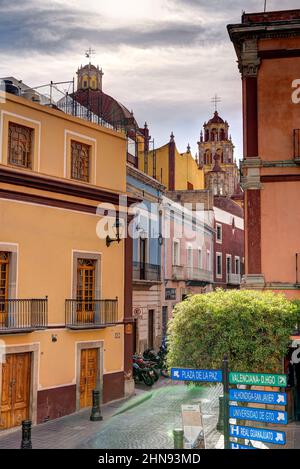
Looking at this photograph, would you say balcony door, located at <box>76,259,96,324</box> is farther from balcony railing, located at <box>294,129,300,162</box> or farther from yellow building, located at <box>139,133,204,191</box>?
yellow building, located at <box>139,133,204,191</box>

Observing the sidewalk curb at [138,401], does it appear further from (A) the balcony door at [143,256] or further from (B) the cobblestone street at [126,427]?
(A) the balcony door at [143,256]

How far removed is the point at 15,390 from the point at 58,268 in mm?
3319

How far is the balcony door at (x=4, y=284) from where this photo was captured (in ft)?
47.5

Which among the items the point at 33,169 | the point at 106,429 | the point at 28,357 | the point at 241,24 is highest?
the point at 241,24

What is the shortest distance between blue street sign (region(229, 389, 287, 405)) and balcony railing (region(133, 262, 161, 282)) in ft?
56.4

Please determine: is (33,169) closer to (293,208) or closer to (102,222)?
(102,222)

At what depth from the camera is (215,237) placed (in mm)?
40562

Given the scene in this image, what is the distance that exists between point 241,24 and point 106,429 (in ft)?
36.9

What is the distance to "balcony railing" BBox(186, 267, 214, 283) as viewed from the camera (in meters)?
33.5

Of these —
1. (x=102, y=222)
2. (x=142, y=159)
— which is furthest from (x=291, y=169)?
(x=142, y=159)

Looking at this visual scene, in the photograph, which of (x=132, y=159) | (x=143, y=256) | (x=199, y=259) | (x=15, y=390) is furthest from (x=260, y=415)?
(x=199, y=259)

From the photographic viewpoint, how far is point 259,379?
7.93 meters

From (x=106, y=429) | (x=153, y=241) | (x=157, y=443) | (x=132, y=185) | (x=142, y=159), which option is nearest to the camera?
(x=157, y=443)

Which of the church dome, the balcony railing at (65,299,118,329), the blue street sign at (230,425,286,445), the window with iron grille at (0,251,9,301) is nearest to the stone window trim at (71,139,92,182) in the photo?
the window with iron grille at (0,251,9,301)
